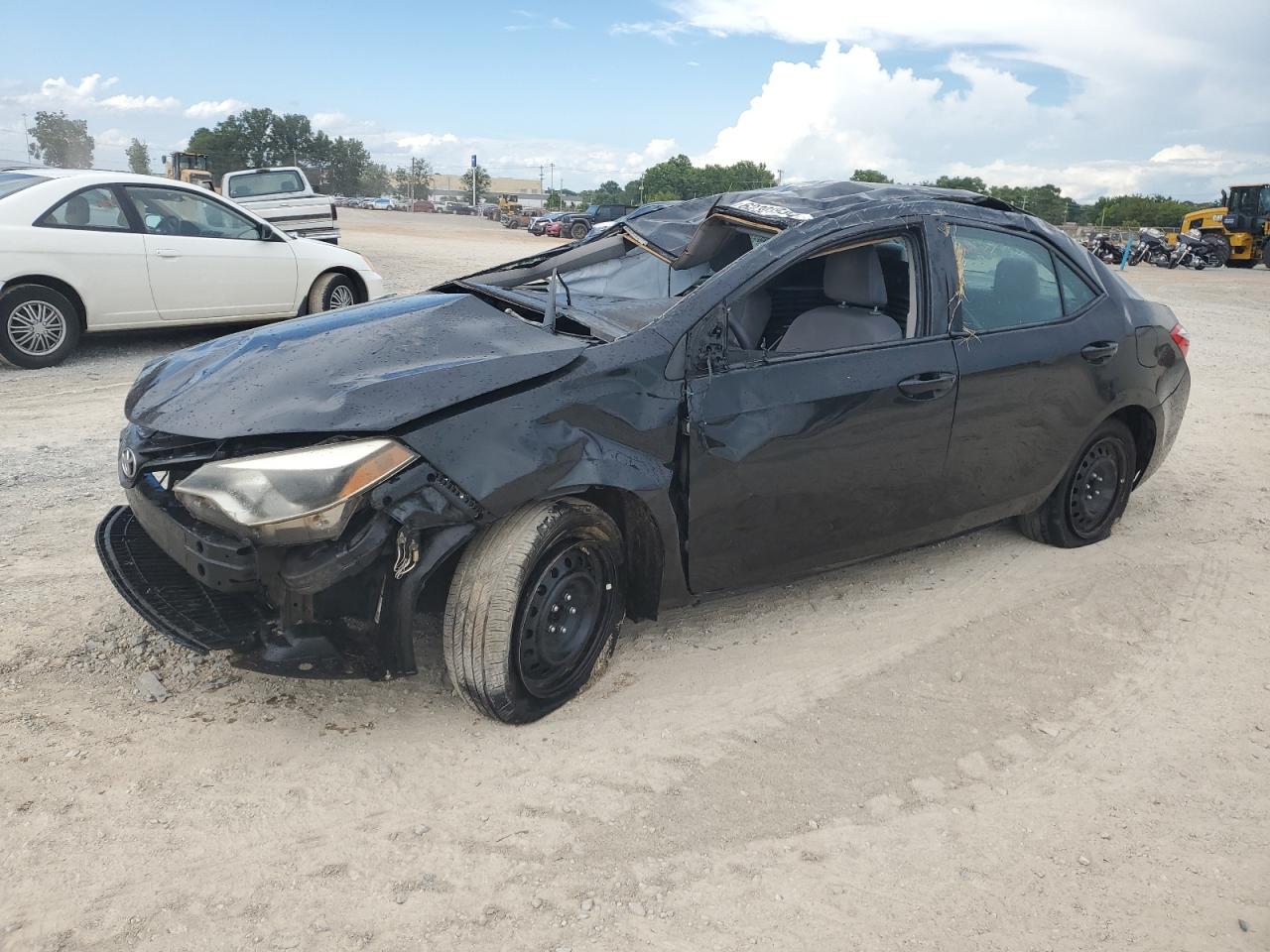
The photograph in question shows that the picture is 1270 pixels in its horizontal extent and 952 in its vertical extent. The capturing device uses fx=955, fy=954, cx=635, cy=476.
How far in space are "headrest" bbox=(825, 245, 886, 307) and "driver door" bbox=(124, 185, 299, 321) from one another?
646cm

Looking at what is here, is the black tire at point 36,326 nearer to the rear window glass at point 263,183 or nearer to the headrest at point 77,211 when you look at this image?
the headrest at point 77,211

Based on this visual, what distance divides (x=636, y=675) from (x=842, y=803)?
0.91 m

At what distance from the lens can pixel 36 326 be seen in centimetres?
761

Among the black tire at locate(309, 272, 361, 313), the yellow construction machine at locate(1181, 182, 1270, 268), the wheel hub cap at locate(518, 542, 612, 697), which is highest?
the yellow construction machine at locate(1181, 182, 1270, 268)

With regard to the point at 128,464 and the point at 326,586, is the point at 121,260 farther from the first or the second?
the point at 326,586

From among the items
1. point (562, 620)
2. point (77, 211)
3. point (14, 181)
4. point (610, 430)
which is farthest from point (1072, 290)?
point (14, 181)

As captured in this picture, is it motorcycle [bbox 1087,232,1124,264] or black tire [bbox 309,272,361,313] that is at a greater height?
motorcycle [bbox 1087,232,1124,264]

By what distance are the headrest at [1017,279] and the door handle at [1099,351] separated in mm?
351

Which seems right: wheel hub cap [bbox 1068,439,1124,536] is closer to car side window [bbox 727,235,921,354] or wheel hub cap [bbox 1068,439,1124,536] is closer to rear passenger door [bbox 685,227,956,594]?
rear passenger door [bbox 685,227,956,594]

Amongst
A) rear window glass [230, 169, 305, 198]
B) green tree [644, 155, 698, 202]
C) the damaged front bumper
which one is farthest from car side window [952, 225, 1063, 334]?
green tree [644, 155, 698, 202]

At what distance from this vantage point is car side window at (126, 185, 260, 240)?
807 cm

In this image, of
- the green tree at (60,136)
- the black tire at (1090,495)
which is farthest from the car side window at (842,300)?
the green tree at (60,136)

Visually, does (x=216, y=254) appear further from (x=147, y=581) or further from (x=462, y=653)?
(x=462, y=653)

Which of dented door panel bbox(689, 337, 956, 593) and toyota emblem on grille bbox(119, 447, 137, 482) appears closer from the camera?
toyota emblem on grille bbox(119, 447, 137, 482)
